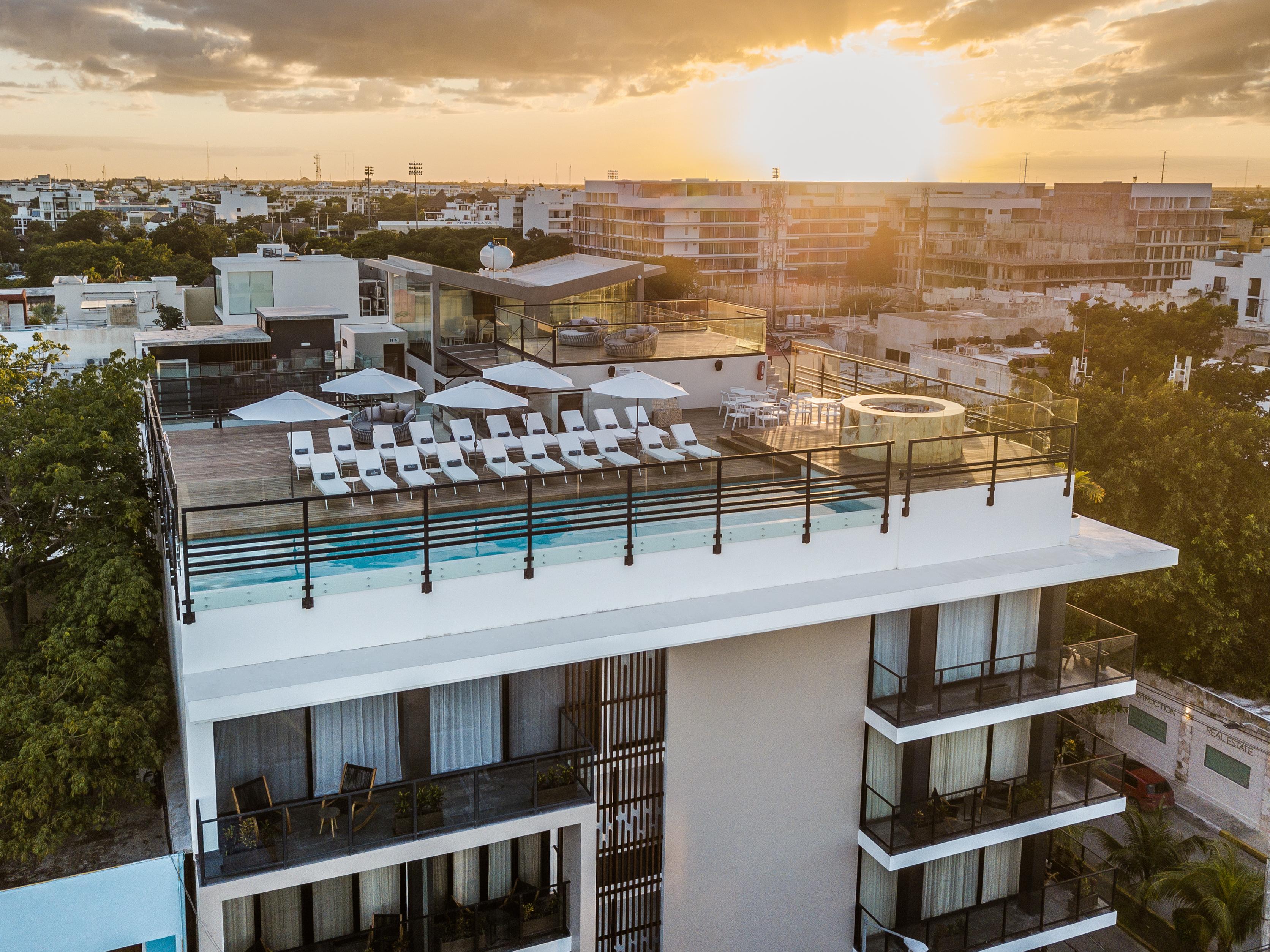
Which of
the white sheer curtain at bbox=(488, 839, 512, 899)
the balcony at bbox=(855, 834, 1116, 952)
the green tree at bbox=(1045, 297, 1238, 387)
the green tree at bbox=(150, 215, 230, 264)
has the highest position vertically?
the green tree at bbox=(150, 215, 230, 264)

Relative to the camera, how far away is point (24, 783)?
38.4 feet

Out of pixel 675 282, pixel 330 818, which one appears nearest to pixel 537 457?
pixel 330 818

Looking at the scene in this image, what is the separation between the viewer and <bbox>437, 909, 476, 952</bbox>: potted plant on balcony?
1118 centimetres

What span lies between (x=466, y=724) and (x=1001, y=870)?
8.19 metres

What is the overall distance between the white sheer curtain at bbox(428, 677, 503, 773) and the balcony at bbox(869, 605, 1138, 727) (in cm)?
468

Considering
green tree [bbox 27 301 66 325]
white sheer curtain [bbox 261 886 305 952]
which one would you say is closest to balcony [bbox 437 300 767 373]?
white sheer curtain [bbox 261 886 305 952]

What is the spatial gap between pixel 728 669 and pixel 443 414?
26.5 ft

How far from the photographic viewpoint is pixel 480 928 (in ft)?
37.1

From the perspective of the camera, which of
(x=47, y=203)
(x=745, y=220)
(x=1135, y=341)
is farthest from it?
(x=47, y=203)

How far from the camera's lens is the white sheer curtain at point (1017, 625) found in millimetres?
14094

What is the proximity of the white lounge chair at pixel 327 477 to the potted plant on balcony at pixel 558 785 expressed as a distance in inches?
171

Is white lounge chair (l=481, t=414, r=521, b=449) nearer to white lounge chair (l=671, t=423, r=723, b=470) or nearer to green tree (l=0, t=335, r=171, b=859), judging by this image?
white lounge chair (l=671, t=423, r=723, b=470)

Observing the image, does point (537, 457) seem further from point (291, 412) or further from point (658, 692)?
point (658, 692)

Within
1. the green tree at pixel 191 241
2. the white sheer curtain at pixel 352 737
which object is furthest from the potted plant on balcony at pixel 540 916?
the green tree at pixel 191 241
